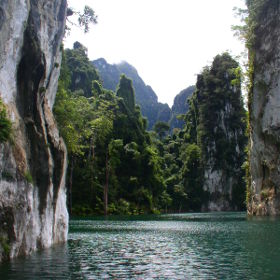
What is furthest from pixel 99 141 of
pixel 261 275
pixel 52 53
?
pixel 261 275

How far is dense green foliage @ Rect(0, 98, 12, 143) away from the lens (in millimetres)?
15027

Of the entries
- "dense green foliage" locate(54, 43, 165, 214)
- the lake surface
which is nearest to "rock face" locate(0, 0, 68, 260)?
the lake surface

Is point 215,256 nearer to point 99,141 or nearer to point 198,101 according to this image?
point 99,141

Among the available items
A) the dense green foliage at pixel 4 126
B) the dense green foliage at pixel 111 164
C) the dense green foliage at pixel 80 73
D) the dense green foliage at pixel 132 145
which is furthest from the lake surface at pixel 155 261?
the dense green foliage at pixel 80 73

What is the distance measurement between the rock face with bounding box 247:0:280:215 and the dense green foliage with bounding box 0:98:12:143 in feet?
124

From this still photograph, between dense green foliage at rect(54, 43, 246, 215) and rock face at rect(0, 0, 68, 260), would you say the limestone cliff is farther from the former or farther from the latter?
rock face at rect(0, 0, 68, 260)

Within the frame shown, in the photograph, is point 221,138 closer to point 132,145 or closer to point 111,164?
point 132,145

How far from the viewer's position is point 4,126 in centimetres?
1519

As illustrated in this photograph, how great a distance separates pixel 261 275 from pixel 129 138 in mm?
67893

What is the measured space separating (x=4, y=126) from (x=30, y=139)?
12.8 feet

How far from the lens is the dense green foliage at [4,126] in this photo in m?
15.0

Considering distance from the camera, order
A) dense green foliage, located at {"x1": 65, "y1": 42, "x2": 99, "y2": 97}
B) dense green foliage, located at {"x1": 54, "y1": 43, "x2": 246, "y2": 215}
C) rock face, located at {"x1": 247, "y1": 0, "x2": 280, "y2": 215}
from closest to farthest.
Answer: rock face, located at {"x1": 247, "y1": 0, "x2": 280, "y2": 215} < dense green foliage, located at {"x1": 54, "y1": 43, "x2": 246, "y2": 215} < dense green foliage, located at {"x1": 65, "y1": 42, "x2": 99, "y2": 97}

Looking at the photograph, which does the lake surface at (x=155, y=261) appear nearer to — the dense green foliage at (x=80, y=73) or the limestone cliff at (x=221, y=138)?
the dense green foliage at (x=80, y=73)

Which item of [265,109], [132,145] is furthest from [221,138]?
[265,109]
